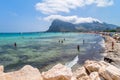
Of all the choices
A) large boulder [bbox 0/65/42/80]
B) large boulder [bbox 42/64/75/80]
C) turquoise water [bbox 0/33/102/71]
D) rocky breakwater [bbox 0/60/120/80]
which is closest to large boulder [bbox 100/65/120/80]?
rocky breakwater [bbox 0/60/120/80]

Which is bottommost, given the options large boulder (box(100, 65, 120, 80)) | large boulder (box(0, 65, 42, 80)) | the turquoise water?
the turquoise water

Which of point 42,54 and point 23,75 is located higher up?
point 23,75

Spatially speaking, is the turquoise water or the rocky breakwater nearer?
the rocky breakwater

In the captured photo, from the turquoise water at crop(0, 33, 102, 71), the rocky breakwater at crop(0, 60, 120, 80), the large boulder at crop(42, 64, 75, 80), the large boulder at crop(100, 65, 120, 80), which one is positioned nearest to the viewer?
the rocky breakwater at crop(0, 60, 120, 80)

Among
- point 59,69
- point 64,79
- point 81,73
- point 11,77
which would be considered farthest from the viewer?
point 81,73

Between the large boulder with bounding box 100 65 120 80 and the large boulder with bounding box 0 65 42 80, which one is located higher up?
the large boulder with bounding box 0 65 42 80

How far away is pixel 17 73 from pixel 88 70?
14.9 ft

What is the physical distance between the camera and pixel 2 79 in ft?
21.0

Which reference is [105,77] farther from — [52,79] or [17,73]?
[17,73]

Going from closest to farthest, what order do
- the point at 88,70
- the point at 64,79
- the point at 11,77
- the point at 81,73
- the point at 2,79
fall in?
the point at 2,79 → the point at 11,77 → the point at 64,79 → the point at 81,73 → the point at 88,70

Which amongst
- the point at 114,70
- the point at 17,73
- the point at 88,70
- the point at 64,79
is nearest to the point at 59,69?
the point at 64,79

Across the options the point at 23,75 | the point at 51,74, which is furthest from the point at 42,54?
the point at 23,75

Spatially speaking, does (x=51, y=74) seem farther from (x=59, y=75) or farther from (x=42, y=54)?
(x=42, y=54)

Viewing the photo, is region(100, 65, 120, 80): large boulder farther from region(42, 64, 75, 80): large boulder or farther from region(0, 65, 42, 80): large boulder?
region(0, 65, 42, 80): large boulder
